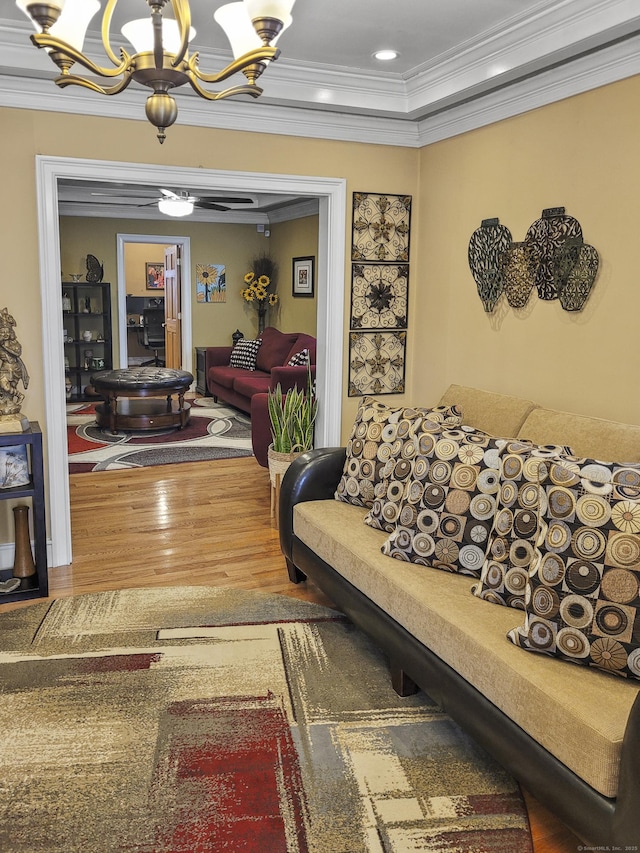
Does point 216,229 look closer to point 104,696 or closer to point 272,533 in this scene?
point 272,533

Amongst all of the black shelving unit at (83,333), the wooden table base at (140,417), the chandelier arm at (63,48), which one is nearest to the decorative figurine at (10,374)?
the chandelier arm at (63,48)

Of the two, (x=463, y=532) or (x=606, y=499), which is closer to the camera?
(x=606, y=499)

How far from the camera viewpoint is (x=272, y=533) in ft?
14.6

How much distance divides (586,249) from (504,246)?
0.58 m

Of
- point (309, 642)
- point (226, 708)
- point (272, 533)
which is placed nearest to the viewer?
point (226, 708)

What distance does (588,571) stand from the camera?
1.89 metres

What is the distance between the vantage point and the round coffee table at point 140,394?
7133mm

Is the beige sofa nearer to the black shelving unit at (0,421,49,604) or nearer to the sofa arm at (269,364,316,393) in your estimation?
the black shelving unit at (0,421,49,604)

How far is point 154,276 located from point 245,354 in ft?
14.9

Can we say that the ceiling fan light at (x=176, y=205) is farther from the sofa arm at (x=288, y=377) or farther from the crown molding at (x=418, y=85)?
the crown molding at (x=418, y=85)

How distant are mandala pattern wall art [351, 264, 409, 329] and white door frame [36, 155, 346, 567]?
0.10 meters

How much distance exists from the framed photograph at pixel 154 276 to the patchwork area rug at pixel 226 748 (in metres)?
9.90

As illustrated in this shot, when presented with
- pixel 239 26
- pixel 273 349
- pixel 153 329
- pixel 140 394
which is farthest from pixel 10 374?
pixel 153 329

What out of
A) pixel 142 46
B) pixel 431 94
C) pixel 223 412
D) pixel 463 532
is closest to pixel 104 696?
pixel 463 532
